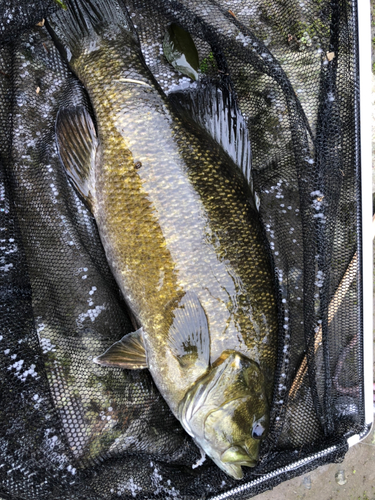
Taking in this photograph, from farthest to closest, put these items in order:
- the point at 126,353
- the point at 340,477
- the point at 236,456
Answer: the point at 340,477 < the point at 126,353 < the point at 236,456

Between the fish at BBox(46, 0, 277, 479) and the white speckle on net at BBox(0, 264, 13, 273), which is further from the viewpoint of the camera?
the white speckle on net at BBox(0, 264, 13, 273)

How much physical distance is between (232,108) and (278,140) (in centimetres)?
39

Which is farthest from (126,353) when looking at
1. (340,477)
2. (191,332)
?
(340,477)

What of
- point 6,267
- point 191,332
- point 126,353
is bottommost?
point 126,353

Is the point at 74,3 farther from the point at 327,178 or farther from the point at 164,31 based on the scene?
the point at 327,178

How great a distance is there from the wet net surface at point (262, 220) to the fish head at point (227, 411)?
22 centimetres

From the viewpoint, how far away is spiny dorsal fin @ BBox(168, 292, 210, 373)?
1848 mm

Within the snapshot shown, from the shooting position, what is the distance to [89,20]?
6.53ft

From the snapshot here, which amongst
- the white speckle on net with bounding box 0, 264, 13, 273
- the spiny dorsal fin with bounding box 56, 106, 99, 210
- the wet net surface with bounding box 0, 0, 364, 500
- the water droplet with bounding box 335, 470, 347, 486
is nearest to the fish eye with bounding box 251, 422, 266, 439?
the wet net surface with bounding box 0, 0, 364, 500

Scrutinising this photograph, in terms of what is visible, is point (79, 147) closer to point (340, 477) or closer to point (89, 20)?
point (89, 20)

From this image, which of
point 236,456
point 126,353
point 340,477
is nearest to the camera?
point 236,456

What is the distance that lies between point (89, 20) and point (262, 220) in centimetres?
141

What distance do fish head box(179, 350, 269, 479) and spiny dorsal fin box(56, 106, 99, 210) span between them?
1093 millimetres

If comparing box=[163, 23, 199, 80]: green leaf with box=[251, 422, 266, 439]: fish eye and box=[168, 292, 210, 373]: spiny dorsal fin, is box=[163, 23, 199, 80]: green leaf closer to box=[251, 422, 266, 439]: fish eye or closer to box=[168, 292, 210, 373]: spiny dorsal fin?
box=[168, 292, 210, 373]: spiny dorsal fin
